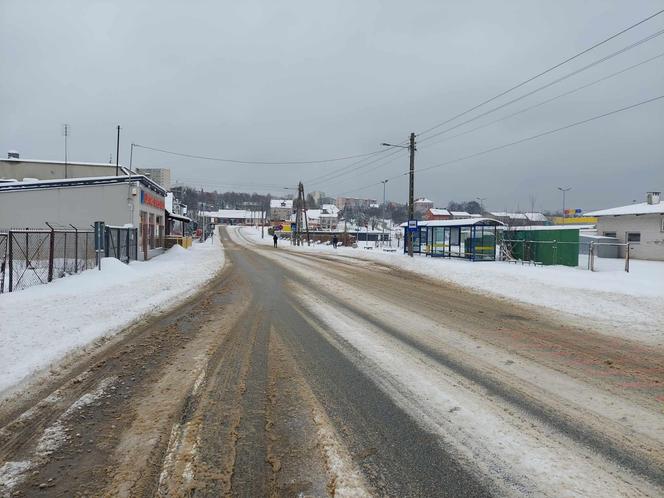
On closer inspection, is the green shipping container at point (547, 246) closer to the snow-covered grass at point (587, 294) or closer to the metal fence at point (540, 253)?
the metal fence at point (540, 253)

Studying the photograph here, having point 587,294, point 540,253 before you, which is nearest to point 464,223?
point 540,253

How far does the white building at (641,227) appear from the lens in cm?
3231

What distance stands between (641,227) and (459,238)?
50.1 ft

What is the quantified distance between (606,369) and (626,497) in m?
3.52

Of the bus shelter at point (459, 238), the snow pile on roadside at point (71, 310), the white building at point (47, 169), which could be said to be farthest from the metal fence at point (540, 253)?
the white building at point (47, 169)

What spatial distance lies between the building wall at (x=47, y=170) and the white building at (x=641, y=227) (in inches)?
1850

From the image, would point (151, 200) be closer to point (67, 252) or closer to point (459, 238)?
point (67, 252)

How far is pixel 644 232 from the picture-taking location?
1312 inches

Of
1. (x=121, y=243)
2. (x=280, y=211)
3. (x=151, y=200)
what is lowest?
(x=121, y=243)

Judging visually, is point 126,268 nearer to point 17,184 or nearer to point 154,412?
point 17,184

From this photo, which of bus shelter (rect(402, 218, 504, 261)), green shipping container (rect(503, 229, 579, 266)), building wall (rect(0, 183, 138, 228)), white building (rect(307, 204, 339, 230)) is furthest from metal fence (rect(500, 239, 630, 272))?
white building (rect(307, 204, 339, 230))

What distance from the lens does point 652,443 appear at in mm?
3857

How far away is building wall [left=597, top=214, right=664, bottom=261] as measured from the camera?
1270 inches

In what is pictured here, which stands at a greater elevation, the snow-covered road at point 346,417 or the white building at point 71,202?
the white building at point 71,202
